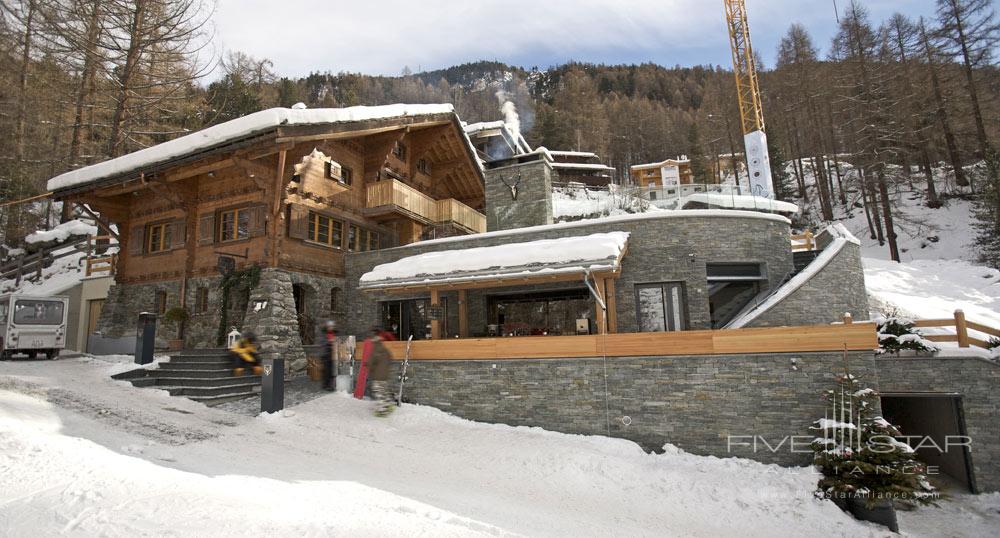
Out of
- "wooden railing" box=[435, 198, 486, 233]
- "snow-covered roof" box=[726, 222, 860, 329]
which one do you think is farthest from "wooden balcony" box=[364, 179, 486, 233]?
"snow-covered roof" box=[726, 222, 860, 329]

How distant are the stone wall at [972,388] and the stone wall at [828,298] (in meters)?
2.86

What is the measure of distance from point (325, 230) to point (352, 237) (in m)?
1.35

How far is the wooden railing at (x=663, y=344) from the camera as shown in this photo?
8117 millimetres

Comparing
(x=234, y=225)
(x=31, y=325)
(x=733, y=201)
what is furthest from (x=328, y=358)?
(x=733, y=201)

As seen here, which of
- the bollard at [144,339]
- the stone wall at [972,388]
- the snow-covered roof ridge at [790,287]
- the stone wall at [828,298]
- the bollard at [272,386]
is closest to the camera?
the stone wall at [972,388]

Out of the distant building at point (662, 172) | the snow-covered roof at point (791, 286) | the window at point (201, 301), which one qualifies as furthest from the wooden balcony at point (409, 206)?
the distant building at point (662, 172)

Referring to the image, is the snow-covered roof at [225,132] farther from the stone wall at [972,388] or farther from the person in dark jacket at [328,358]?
the stone wall at [972,388]

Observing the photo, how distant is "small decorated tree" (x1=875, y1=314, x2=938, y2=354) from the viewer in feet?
29.6

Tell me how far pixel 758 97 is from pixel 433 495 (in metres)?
39.6

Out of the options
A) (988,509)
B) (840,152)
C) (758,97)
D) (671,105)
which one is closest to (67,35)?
(988,509)

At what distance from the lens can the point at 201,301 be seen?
15812mm

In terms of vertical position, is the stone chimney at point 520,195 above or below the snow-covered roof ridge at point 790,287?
above

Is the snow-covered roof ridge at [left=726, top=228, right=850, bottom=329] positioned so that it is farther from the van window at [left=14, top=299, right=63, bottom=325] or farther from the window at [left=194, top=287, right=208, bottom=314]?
the van window at [left=14, top=299, right=63, bottom=325]

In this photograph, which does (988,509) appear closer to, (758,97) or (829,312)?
(829,312)
